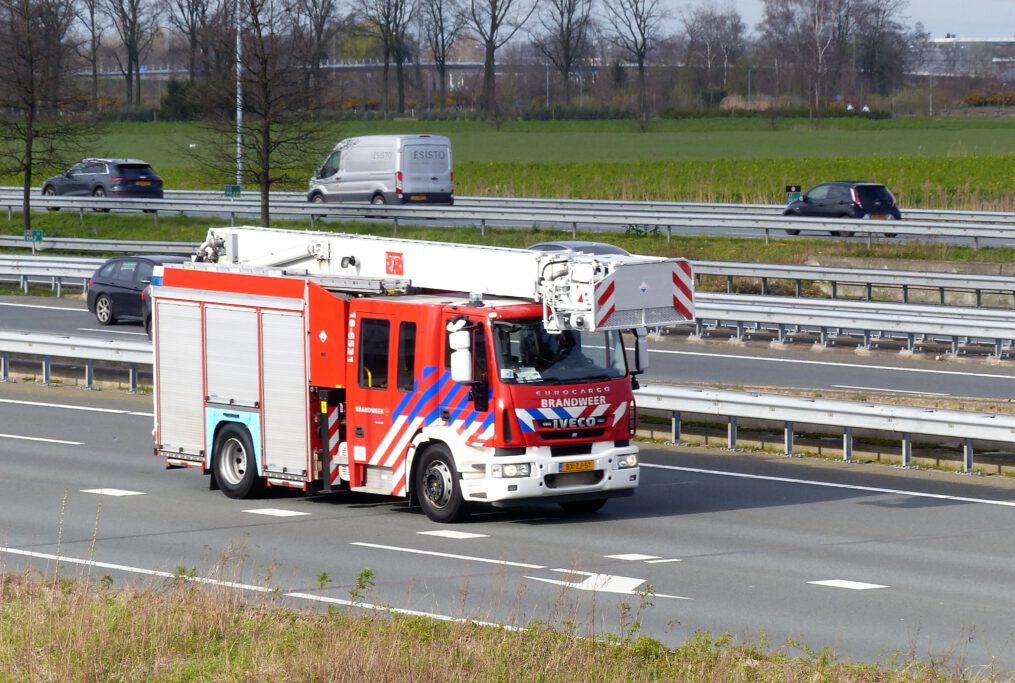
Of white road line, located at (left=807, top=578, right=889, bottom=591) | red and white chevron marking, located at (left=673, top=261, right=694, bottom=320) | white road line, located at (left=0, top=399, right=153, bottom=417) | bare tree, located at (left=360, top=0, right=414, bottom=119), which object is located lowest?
white road line, located at (left=0, top=399, right=153, bottom=417)

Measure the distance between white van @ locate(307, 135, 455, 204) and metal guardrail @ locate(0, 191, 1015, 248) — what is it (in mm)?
1760

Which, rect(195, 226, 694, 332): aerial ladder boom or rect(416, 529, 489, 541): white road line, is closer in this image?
rect(416, 529, 489, 541): white road line

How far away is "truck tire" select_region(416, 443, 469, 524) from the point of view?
1436 centimetres

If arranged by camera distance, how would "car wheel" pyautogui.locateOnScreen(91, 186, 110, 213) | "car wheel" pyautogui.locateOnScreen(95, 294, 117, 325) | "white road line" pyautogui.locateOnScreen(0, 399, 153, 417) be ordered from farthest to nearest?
1. "car wheel" pyautogui.locateOnScreen(91, 186, 110, 213)
2. "car wheel" pyautogui.locateOnScreen(95, 294, 117, 325)
3. "white road line" pyautogui.locateOnScreen(0, 399, 153, 417)

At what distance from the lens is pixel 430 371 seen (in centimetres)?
1446

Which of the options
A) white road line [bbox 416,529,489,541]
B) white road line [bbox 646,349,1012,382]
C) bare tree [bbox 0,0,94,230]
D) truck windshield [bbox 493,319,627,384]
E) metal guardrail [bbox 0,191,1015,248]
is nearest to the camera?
white road line [bbox 416,529,489,541]

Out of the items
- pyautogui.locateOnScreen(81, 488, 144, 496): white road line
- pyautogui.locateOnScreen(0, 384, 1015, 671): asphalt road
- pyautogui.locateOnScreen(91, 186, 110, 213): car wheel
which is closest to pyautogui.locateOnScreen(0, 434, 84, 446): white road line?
pyautogui.locateOnScreen(0, 384, 1015, 671): asphalt road

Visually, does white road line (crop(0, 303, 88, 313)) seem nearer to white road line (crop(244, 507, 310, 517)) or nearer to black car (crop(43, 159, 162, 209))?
black car (crop(43, 159, 162, 209))

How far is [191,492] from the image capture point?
16.7 meters

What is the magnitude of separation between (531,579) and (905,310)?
58.0ft

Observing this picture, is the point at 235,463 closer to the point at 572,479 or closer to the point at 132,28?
the point at 572,479

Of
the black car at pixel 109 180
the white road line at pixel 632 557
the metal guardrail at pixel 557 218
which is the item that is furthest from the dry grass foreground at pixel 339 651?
the black car at pixel 109 180

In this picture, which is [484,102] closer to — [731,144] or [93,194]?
[731,144]

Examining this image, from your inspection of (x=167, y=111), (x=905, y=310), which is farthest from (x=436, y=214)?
(x=167, y=111)
